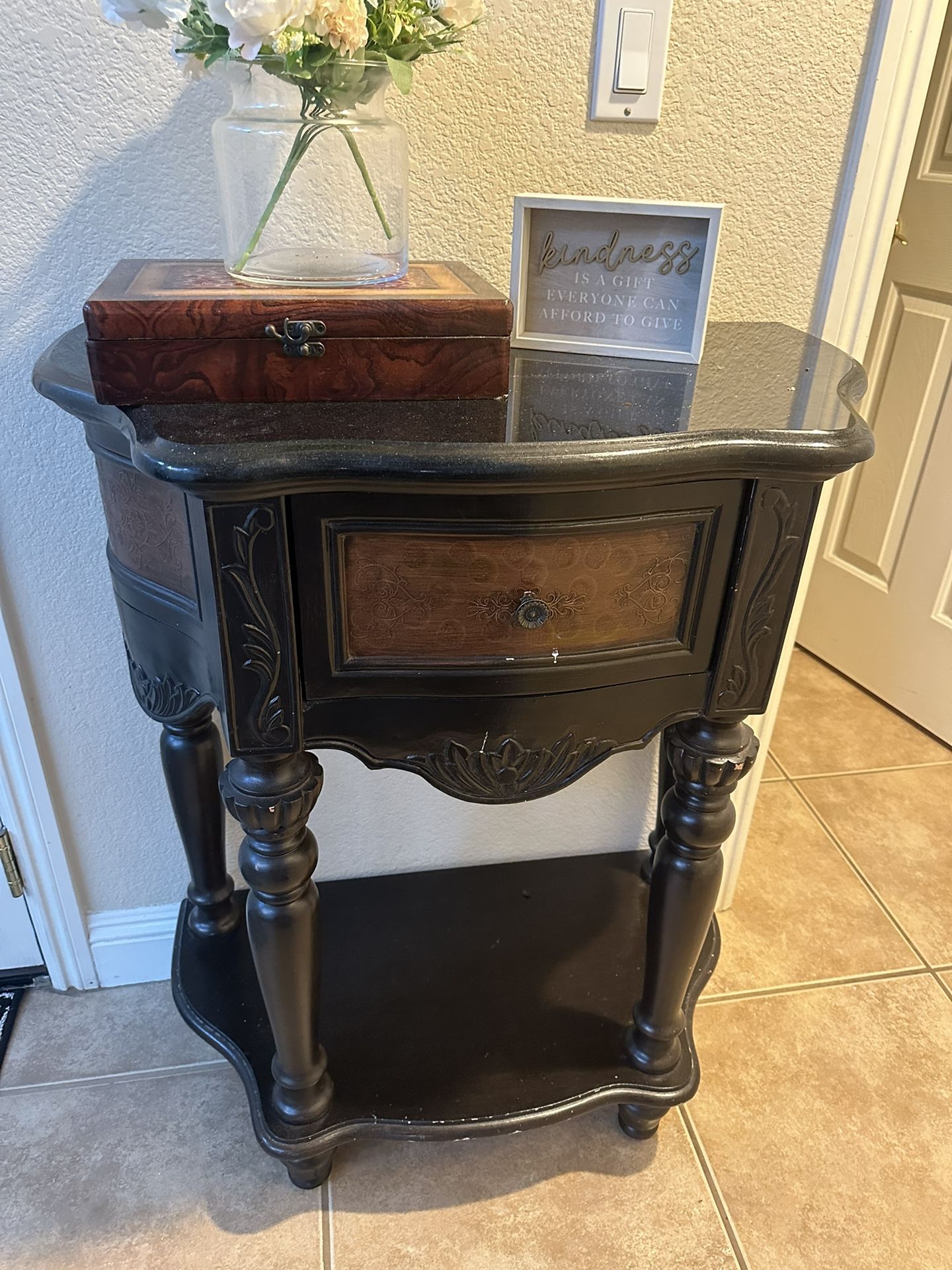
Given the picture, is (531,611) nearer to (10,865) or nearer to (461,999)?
(461,999)

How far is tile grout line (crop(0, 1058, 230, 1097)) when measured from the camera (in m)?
1.15

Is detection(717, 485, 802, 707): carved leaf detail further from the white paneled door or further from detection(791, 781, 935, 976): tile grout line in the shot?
the white paneled door

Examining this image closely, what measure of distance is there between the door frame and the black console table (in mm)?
131

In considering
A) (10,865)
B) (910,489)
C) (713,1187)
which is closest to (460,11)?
(10,865)

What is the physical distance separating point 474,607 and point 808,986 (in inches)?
37.8

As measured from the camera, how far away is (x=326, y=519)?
0.66 metres

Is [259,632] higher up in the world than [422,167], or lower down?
lower down

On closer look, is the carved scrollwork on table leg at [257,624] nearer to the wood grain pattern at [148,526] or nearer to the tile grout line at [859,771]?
the wood grain pattern at [148,526]

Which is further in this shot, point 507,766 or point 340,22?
point 507,766

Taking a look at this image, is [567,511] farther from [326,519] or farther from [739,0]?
[739,0]

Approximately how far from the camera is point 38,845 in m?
1.18

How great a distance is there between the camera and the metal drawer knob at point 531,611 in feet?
2.27

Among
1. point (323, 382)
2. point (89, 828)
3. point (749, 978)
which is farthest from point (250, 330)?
point (749, 978)

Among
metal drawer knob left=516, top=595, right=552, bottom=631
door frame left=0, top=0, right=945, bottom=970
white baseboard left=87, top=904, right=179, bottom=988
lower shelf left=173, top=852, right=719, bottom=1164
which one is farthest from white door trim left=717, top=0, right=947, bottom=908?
white baseboard left=87, top=904, right=179, bottom=988
